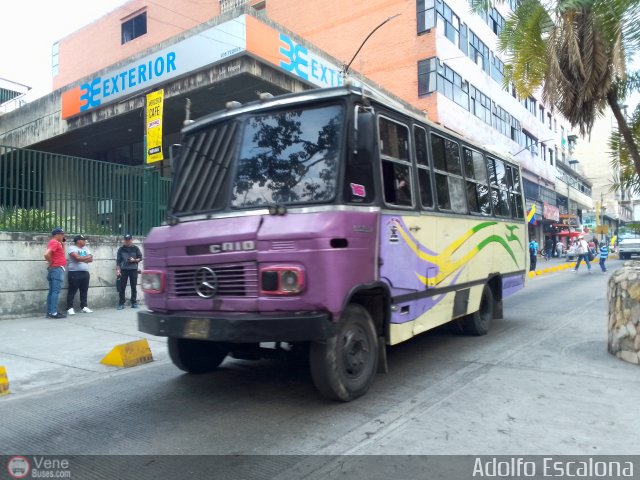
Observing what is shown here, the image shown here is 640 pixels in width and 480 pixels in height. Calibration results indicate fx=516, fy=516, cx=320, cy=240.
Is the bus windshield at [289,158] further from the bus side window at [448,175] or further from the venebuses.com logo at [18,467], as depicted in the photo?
the venebuses.com logo at [18,467]

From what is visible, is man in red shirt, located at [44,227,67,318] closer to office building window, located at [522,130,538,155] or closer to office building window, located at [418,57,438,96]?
office building window, located at [418,57,438,96]

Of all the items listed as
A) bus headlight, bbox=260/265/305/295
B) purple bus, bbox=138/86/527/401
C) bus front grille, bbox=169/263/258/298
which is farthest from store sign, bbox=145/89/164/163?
bus headlight, bbox=260/265/305/295

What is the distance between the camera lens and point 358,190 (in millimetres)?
4664

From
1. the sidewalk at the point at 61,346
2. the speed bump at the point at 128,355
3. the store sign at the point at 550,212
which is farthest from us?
the store sign at the point at 550,212

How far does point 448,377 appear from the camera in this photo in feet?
18.5

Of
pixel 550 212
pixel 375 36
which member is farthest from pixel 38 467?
pixel 550 212

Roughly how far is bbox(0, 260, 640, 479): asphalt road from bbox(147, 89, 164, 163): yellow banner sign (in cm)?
718

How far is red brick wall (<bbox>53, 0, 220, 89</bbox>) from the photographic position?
3478 cm

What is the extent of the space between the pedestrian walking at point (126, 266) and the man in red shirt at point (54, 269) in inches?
55.7

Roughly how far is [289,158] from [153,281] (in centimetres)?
179

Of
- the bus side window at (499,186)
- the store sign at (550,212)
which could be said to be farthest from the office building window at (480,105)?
the bus side window at (499,186)

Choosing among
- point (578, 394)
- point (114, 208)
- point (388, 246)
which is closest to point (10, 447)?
point (388, 246)

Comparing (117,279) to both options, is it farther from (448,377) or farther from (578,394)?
(578,394)

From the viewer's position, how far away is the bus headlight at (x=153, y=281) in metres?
4.95
